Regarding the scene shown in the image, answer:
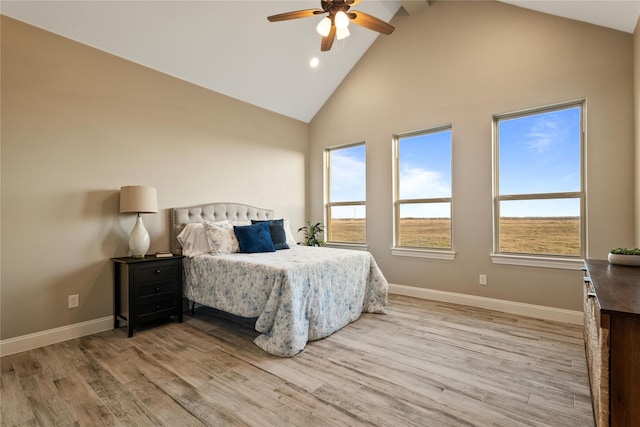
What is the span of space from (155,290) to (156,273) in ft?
0.57

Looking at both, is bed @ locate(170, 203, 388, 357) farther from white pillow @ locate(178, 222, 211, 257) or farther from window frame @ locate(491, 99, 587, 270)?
window frame @ locate(491, 99, 587, 270)

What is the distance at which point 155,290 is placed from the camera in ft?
10.1

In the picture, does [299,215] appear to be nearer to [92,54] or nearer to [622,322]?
[92,54]

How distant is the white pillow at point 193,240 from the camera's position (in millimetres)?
3490

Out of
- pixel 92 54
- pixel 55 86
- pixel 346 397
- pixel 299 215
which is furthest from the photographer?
pixel 299 215

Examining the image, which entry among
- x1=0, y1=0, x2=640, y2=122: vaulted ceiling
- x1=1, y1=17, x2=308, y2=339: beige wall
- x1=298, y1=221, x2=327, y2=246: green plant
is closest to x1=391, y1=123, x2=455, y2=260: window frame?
x1=298, y1=221, x2=327, y2=246: green plant

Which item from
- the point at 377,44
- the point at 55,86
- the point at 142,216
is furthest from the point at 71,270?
the point at 377,44

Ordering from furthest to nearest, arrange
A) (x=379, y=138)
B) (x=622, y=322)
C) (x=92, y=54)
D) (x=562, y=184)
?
(x=379, y=138) < (x=562, y=184) < (x=92, y=54) < (x=622, y=322)

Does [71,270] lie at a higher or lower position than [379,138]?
lower

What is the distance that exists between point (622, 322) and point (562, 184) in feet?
8.78

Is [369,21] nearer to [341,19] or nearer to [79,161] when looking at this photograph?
[341,19]

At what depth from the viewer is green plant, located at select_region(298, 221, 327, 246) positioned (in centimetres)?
506

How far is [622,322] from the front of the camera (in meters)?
1.17

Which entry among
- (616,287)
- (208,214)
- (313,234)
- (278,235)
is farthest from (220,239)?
(616,287)
